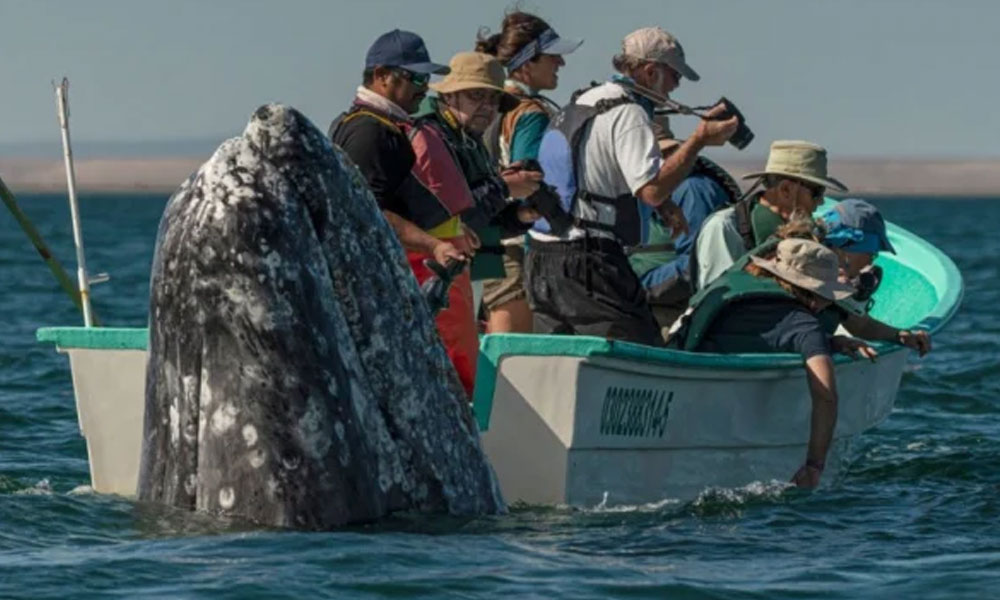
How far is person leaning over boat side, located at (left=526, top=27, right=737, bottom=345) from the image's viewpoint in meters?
9.97

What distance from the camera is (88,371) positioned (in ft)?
31.9

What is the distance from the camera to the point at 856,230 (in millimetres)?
11844

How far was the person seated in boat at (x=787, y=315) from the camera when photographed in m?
10.1

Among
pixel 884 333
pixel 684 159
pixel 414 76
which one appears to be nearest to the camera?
pixel 414 76

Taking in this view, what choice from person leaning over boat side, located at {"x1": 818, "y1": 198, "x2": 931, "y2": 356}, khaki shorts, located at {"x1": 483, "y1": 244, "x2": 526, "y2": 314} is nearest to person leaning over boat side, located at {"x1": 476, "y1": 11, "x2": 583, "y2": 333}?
khaki shorts, located at {"x1": 483, "y1": 244, "x2": 526, "y2": 314}

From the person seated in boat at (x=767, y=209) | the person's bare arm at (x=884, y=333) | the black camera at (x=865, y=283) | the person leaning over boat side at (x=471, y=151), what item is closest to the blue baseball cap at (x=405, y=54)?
the person leaning over boat side at (x=471, y=151)

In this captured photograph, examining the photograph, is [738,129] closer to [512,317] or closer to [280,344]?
[512,317]

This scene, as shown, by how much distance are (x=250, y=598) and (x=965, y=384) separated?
1123 centimetres

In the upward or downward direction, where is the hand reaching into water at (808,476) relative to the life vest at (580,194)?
downward

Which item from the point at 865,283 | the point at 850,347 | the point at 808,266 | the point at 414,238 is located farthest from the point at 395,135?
the point at 865,283

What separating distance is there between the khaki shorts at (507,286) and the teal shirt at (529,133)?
467mm

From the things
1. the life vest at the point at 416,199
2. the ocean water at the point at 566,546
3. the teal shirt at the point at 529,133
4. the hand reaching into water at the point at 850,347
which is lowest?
the ocean water at the point at 566,546

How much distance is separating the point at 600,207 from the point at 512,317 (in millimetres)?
971

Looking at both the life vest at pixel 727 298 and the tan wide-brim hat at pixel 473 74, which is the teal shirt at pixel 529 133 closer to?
the tan wide-brim hat at pixel 473 74
